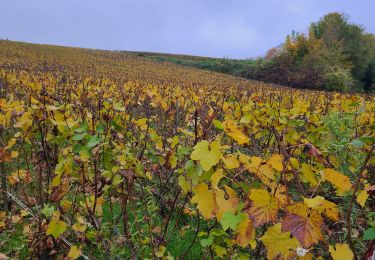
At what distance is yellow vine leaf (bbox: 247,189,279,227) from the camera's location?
124 cm

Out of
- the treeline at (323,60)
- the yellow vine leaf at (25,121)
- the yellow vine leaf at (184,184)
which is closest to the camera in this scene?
the yellow vine leaf at (184,184)

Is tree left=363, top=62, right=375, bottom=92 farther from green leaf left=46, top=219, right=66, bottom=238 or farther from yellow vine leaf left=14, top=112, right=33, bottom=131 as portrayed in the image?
green leaf left=46, top=219, right=66, bottom=238

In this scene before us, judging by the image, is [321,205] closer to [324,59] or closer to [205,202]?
[205,202]

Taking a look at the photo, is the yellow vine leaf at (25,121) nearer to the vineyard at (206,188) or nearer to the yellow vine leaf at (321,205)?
the vineyard at (206,188)

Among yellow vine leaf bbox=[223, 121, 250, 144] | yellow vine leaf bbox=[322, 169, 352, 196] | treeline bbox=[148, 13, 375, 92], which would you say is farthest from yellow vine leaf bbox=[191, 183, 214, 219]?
treeline bbox=[148, 13, 375, 92]

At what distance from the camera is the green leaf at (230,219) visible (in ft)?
4.14

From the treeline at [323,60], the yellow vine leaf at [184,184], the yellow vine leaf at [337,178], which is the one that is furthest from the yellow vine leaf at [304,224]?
the treeline at [323,60]

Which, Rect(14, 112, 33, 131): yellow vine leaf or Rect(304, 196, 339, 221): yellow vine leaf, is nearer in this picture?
Rect(304, 196, 339, 221): yellow vine leaf

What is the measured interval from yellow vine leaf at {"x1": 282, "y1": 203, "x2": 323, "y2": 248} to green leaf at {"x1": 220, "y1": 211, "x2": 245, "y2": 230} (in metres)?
0.19

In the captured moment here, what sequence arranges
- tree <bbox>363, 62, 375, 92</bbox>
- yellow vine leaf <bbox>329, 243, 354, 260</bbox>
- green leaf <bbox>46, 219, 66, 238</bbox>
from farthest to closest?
tree <bbox>363, 62, 375, 92</bbox> < green leaf <bbox>46, 219, 66, 238</bbox> < yellow vine leaf <bbox>329, 243, 354, 260</bbox>

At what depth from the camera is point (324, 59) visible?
41281 mm

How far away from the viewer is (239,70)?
51.6 meters

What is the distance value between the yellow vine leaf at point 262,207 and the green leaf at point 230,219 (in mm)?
56

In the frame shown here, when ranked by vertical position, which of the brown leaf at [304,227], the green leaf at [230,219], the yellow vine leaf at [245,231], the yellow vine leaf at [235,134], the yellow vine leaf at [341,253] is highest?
the yellow vine leaf at [235,134]
